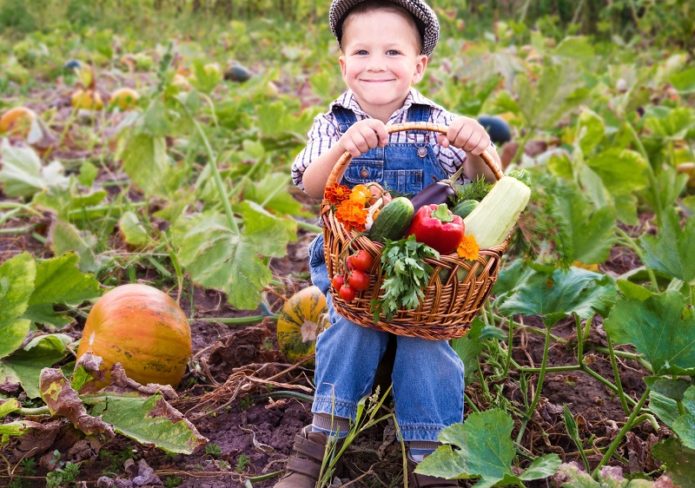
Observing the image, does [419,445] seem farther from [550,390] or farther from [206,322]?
[206,322]

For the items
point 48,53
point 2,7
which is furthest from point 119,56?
point 2,7

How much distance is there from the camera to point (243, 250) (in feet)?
8.54

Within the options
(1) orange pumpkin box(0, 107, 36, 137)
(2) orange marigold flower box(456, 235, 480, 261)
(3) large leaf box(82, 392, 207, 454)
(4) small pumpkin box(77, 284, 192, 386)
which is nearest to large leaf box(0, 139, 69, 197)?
Answer: (1) orange pumpkin box(0, 107, 36, 137)

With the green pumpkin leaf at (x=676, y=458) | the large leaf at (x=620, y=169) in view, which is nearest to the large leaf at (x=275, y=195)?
the large leaf at (x=620, y=169)

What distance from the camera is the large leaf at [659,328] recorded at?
1.79m

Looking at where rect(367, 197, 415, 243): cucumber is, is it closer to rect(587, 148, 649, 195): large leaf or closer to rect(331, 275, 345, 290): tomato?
rect(331, 275, 345, 290): tomato

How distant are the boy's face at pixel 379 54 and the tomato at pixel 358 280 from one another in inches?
20.0

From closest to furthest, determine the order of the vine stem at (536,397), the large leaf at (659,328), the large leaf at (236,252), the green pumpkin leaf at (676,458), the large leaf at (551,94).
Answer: the green pumpkin leaf at (676,458) < the large leaf at (659,328) < the vine stem at (536,397) < the large leaf at (236,252) < the large leaf at (551,94)

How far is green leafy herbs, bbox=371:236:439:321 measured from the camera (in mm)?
1600

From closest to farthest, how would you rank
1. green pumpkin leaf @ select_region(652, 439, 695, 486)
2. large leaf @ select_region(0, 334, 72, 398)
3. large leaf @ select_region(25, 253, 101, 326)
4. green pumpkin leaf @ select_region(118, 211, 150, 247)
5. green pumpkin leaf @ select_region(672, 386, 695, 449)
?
green pumpkin leaf @ select_region(672, 386, 695, 449), green pumpkin leaf @ select_region(652, 439, 695, 486), large leaf @ select_region(0, 334, 72, 398), large leaf @ select_region(25, 253, 101, 326), green pumpkin leaf @ select_region(118, 211, 150, 247)

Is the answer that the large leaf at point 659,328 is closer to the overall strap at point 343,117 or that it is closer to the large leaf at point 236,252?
the overall strap at point 343,117

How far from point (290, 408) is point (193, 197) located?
4.73ft

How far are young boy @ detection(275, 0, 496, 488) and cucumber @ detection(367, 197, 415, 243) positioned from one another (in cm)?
17

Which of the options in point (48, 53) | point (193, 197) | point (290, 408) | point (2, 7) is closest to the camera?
point (290, 408)
